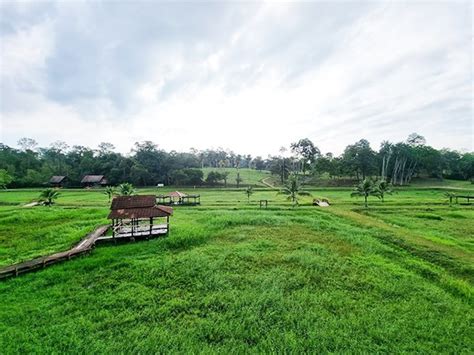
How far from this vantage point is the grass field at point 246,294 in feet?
29.7

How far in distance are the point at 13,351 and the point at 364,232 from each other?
923 inches

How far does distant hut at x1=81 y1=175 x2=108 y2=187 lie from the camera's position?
69312 millimetres

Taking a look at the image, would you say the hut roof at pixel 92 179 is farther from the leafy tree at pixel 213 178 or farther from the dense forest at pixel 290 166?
the leafy tree at pixel 213 178

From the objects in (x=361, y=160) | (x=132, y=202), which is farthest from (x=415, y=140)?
(x=132, y=202)

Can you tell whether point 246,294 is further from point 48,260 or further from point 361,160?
point 361,160

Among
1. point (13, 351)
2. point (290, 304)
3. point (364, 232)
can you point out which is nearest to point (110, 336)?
point (13, 351)

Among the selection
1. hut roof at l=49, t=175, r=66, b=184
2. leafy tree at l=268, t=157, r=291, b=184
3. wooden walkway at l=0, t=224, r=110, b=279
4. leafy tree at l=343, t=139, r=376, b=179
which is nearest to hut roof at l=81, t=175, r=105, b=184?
hut roof at l=49, t=175, r=66, b=184

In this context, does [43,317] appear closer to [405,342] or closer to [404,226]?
[405,342]

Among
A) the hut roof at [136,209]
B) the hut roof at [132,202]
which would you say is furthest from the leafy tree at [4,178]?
the hut roof at [136,209]

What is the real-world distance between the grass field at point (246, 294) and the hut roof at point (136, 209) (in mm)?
2199

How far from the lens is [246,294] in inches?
467

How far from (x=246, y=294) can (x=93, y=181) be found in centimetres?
7105

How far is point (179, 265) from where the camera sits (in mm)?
14977

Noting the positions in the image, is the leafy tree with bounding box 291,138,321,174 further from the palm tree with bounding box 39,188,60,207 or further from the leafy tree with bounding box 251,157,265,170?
the palm tree with bounding box 39,188,60,207
